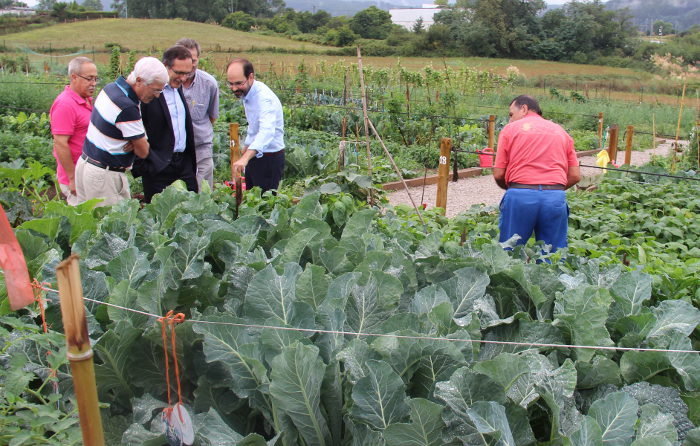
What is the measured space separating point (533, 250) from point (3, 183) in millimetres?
4008

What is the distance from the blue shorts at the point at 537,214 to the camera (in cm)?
498

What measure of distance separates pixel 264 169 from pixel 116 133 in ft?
5.34

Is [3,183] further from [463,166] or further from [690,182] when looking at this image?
[463,166]

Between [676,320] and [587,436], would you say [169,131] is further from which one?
[587,436]

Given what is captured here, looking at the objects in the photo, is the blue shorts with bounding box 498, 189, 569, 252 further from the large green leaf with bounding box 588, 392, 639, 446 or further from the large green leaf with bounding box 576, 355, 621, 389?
the large green leaf with bounding box 588, 392, 639, 446

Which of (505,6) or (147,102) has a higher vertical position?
(505,6)

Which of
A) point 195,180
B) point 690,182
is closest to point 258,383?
point 195,180

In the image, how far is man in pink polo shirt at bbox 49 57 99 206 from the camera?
15.9 feet

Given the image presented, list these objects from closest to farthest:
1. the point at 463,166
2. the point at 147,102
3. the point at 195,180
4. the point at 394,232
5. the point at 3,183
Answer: the point at 394,232, the point at 147,102, the point at 3,183, the point at 195,180, the point at 463,166

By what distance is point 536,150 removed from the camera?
193 inches

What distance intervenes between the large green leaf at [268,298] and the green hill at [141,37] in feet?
153

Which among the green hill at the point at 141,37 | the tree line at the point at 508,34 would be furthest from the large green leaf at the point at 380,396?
the tree line at the point at 508,34

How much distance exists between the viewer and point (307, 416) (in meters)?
1.61

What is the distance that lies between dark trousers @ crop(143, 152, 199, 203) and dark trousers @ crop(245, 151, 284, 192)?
1.90 feet
